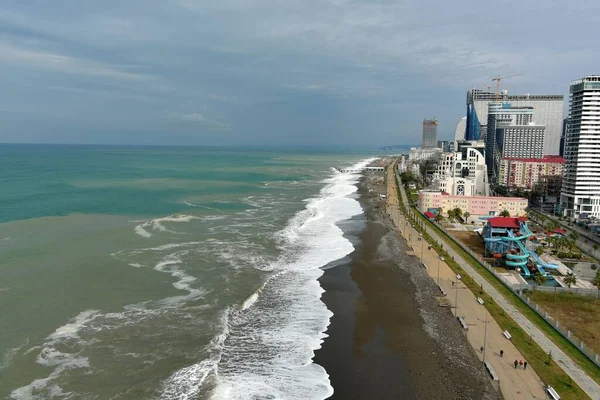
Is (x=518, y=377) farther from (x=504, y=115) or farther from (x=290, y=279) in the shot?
(x=504, y=115)

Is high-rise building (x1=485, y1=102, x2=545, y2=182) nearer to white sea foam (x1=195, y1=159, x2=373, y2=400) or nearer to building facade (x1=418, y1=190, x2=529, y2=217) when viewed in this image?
building facade (x1=418, y1=190, x2=529, y2=217)

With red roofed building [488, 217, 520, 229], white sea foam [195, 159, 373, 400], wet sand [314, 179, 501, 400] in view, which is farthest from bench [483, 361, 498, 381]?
red roofed building [488, 217, 520, 229]

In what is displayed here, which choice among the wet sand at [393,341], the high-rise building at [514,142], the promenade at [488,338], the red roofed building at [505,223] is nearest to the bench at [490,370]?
the promenade at [488,338]

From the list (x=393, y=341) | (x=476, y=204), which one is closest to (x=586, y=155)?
(x=476, y=204)

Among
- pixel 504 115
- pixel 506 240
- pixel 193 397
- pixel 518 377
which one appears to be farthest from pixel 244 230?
pixel 504 115

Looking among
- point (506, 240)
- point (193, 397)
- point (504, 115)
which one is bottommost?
point (193, 397)

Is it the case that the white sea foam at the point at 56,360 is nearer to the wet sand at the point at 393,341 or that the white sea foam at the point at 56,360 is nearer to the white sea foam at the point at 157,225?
the wet sand at the point at 393,341
